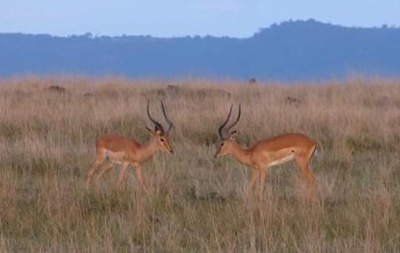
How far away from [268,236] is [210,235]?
0.44 meters

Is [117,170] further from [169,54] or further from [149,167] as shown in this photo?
[169,54]

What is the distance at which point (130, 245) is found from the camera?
7121mm

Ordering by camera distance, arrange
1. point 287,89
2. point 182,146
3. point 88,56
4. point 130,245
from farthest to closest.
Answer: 1. point 88,56
2. point 287,89
3. point 182,146
4. point 130,245

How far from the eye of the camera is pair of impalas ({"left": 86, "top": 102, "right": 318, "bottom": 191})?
9727 millimetres

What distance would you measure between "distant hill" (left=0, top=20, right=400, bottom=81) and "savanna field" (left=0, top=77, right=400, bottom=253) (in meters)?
48.2

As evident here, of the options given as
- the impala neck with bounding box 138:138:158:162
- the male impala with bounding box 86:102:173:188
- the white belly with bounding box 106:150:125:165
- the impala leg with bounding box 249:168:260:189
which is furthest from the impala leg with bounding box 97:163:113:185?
the impala leg with bounding box 249:168:260:189

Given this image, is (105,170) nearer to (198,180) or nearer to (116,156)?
(116,156)

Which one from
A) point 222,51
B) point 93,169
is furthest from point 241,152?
point 222,51

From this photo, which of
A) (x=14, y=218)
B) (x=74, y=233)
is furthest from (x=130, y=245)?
(x=14, y=218)

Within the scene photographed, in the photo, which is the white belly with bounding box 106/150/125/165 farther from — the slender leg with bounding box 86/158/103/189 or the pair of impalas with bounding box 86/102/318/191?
the slender leg with bounding box 86/158/103/189

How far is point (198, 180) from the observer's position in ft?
33.4

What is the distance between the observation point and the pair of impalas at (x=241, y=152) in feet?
31.9

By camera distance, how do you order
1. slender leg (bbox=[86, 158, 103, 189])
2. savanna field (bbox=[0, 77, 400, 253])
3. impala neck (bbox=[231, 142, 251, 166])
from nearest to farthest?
savanna field (bbox=[0, 77, 400, 253]) < slender leg (bbox=[86, 158, 103, 189]) < impala neck (bbox=[231, 142, 251, 166])

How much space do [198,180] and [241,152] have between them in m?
0.52
